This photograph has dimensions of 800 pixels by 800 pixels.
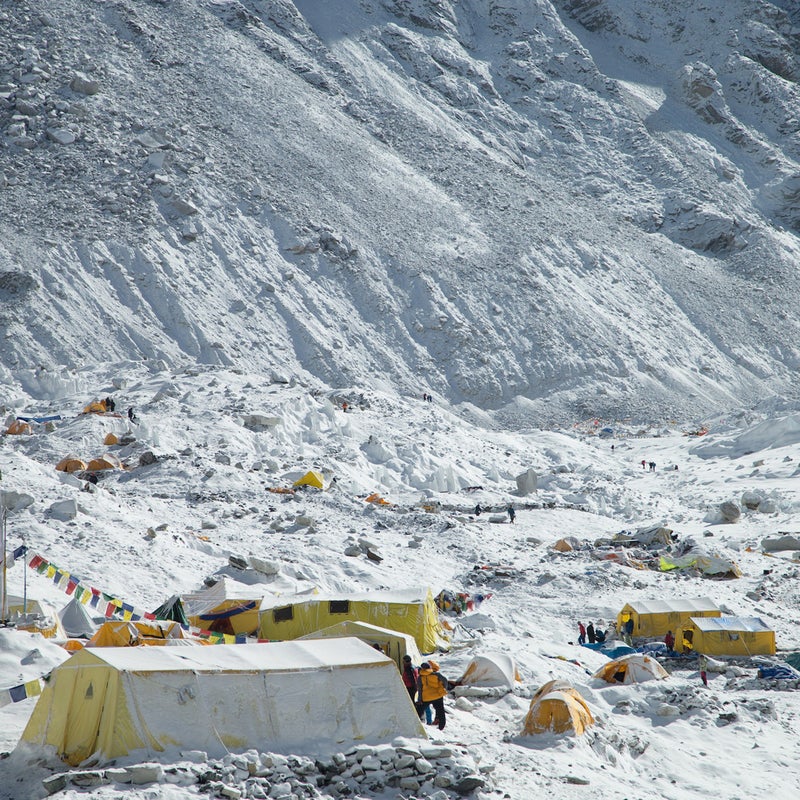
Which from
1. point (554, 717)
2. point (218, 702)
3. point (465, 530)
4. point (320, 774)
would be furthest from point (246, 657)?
point (465, 530)

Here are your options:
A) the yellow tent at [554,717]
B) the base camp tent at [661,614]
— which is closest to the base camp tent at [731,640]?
the base camp tent at [661,614]

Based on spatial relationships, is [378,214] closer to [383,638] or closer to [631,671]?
[631,671]

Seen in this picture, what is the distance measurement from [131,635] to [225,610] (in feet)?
12.9

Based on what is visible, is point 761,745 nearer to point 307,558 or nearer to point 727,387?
point 307,558

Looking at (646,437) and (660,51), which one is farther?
(660,51)

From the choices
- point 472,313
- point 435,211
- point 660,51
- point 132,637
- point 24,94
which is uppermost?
point 660,51

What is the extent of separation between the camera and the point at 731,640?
1927 centimetres

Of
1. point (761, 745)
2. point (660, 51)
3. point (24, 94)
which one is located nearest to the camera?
point (761, 745)

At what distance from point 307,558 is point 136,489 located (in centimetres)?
723

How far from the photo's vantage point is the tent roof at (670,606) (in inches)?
808

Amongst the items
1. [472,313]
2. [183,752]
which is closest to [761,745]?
[183,752]

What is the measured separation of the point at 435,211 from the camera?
6397 cm

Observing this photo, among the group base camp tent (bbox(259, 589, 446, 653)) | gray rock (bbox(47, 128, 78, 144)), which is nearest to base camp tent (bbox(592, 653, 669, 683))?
base camp tent (bbox(259, 589, 446, 653))

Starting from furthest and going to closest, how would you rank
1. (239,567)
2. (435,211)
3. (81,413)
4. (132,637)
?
(435,211), (81,413), (239,567), (132,637)
